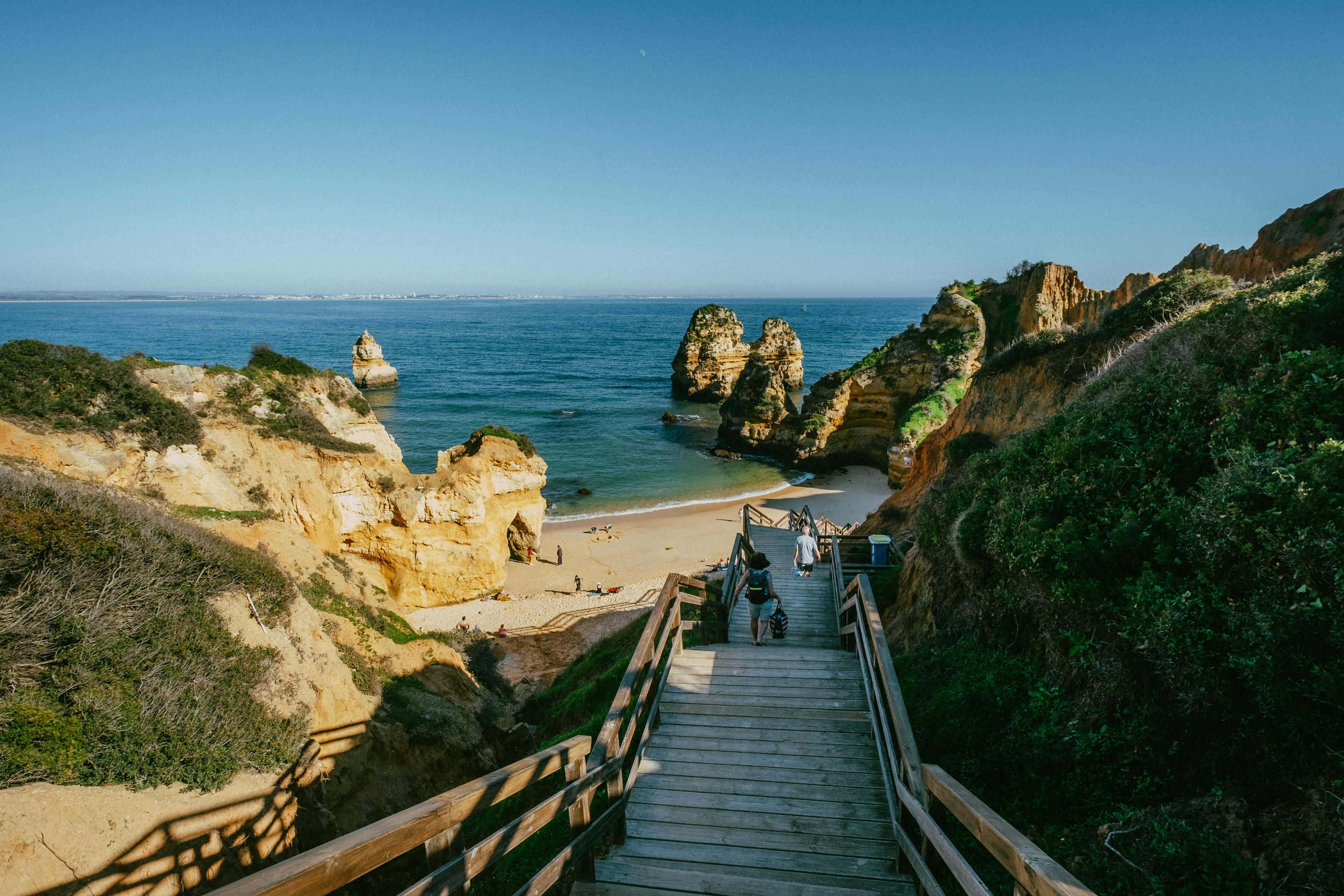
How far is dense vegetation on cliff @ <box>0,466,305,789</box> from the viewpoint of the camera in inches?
211

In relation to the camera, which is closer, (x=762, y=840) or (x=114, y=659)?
(x=762, y=840)

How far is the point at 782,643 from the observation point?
Answer: 354 inches

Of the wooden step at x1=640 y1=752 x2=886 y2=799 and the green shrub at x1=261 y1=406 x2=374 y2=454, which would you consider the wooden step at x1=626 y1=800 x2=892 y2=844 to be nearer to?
the wooden step at x1=640 y1=752 x2=886 y2=799

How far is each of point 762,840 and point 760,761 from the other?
0.86 meters

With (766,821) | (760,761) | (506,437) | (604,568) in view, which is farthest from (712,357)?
(766,821)

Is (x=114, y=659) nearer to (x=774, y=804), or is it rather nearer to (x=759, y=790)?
(x=759, y=790)

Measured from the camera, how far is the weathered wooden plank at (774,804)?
439cm

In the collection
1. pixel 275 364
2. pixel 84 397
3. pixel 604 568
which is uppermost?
pixel 275 364

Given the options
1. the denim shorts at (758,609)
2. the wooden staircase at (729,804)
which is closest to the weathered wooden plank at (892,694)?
the wooden staircase at (729,804)

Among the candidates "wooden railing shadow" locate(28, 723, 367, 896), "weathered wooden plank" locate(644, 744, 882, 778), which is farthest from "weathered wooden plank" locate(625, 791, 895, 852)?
"wooden railing shadow" locate(28, 723, 367, 896)

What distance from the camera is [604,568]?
2488 cm

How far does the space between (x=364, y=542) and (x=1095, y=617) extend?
63.2 feet

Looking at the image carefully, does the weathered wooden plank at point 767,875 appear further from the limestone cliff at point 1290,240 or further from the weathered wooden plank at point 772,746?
the limestone cliff at point 1290,240

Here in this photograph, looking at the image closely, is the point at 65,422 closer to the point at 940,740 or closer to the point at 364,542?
the point at 364,542
